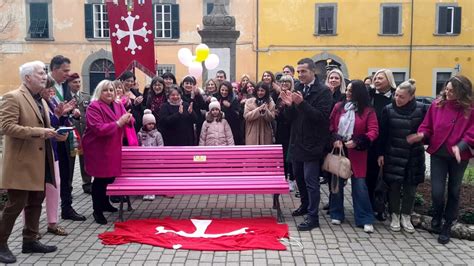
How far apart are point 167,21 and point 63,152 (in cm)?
2447

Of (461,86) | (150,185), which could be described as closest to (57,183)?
(150,185)

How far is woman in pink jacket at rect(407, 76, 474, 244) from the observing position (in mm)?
5914

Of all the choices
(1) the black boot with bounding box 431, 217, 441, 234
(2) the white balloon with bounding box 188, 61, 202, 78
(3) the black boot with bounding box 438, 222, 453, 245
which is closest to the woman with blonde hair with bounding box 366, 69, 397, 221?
(1) the black boot with bounding box 431, 217, 441, 234

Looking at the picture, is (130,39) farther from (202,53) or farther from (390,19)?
(390,19)

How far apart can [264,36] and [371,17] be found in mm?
6196

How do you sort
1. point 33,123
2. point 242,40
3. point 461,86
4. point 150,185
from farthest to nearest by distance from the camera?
point 242,40 < point 150,185 < point 461,86 < point 33,123

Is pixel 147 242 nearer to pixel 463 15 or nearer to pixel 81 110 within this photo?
pixel 81 110

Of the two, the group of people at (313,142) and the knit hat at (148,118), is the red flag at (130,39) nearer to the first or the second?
the knit hat at (148,118)

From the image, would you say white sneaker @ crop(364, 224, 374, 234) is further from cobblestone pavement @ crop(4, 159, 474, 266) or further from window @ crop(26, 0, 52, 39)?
window @ crop(26, 0, 52, 39)

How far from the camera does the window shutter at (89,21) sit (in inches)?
1184

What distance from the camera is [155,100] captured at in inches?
334

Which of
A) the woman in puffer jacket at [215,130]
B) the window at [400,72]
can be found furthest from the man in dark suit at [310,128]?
the window at [400,72]

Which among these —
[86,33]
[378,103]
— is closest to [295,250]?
[378,103]

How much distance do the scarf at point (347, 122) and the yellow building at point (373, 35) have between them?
2435cm
